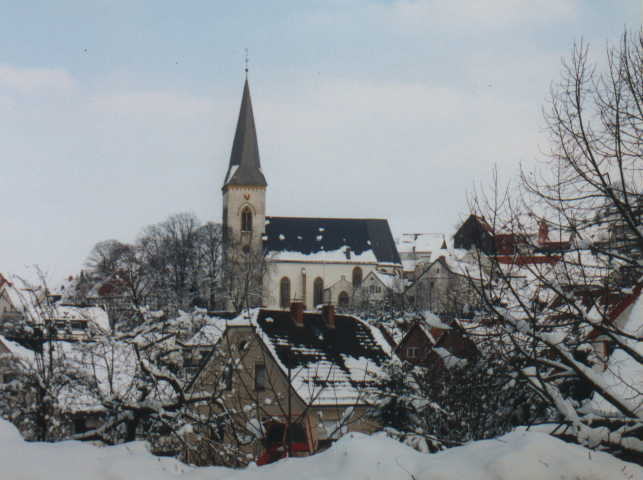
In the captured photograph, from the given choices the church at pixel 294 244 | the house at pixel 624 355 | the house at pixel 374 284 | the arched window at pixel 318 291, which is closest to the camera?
the house at pixel 624 355

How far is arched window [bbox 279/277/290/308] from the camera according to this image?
253ft

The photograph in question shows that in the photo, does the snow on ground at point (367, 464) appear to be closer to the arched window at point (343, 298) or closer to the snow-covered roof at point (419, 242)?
the arched window at point (343, 298)

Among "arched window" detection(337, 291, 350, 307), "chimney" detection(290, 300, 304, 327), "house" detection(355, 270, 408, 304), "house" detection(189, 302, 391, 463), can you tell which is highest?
"chimney" detection(290, 300, 304, 327)

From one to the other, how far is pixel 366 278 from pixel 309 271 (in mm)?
6584

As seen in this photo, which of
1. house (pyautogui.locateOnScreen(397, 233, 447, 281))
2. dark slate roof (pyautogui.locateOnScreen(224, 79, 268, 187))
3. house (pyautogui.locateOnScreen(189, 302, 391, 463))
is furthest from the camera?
house (pyautogui.locateOnScreen(397, 233, 447, 281))

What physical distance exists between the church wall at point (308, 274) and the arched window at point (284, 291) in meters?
0.41

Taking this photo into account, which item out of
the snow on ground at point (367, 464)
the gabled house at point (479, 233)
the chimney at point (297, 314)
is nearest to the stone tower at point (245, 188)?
the chimney at point (297, 314)

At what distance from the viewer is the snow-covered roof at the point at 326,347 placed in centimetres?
2105

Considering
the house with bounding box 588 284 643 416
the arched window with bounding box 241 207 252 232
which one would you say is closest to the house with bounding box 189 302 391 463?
the house with bounding box 588 284 643 416

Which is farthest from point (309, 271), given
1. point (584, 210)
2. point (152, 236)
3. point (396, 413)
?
point (584, 210)

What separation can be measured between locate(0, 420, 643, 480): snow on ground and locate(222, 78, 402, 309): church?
69.3 metres

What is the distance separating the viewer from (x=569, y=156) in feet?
22.0

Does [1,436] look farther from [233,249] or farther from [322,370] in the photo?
[233,249]

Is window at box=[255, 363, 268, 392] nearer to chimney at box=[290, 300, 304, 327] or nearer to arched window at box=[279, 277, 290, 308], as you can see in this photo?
chimney at box=[290, 300, 304, 327]
